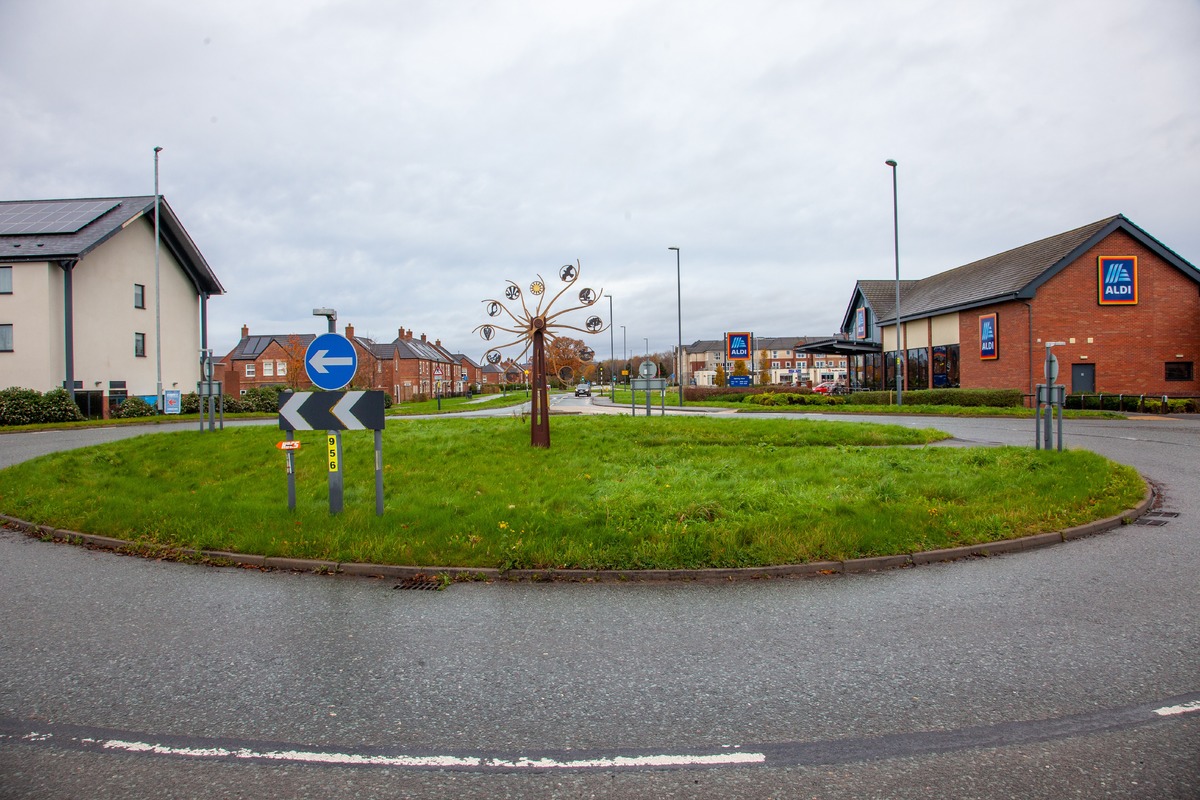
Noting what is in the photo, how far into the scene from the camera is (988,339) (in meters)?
34.6

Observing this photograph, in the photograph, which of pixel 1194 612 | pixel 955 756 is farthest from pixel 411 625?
pixel 1194 612

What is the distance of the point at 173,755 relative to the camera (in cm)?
318

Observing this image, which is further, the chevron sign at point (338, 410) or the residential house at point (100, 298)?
the residential house at point (100, 298)

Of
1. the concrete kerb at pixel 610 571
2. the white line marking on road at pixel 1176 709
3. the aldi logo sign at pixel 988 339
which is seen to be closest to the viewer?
the white line marking on road at pixel 1176 709

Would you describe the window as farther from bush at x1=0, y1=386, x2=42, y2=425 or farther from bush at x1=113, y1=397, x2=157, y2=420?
bush at x1=0, y1=386, x2=42, y2=425

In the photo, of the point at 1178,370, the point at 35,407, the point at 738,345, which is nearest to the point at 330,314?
the point at 35,407

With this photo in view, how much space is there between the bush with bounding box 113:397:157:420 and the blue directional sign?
29.4m

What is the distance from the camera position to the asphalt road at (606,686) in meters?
2.99

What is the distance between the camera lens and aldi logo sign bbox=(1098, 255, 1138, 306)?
104ft

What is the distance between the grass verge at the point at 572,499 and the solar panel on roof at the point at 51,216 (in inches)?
947

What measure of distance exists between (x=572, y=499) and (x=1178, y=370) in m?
36.1

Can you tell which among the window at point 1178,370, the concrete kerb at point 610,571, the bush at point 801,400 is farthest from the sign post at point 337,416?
the window at point 1178,370

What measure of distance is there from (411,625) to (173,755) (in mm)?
1801

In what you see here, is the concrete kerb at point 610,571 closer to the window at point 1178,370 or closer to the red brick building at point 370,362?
the window at point 1178,370
